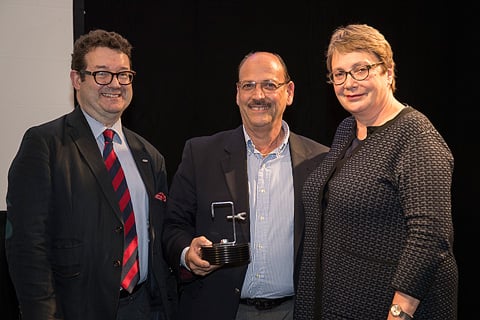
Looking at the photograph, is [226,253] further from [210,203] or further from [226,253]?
[210,203]

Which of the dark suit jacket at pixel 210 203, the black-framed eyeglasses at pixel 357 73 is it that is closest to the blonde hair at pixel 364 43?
the black-framed eyeglasses at pixel 357 73

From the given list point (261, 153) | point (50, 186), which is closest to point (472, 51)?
point (261, 153)

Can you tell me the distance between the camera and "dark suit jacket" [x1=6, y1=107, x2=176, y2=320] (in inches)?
82.0

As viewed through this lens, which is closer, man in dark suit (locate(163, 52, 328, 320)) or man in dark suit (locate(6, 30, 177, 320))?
man in dark suit (locate(6, 30, 177, 320))

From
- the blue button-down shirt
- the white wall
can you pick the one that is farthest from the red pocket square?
the white wall

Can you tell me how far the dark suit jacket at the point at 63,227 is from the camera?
6.84 ft

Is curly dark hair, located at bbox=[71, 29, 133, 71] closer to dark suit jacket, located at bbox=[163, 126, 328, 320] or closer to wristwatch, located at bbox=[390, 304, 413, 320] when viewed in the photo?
dark suit jacket, located at bbox=[163, 126, 328, 320]

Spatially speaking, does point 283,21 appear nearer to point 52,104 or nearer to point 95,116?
point 52,104

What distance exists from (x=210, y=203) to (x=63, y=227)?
0.63 meters

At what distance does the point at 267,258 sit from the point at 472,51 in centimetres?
306

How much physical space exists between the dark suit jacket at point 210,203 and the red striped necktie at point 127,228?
190mm

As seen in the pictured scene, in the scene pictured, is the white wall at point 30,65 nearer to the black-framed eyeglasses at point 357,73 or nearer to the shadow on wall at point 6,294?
the shadow on wall at point 6,294

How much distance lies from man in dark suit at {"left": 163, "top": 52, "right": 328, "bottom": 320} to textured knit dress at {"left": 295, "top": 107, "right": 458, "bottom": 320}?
182 mm

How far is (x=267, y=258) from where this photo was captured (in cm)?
243
